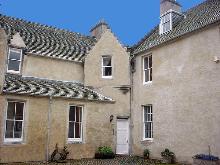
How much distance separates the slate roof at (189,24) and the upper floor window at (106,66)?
213 cm

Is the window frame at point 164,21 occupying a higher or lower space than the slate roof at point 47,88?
higher

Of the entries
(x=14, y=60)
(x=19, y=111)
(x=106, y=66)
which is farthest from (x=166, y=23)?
A: (x=19, y=111)

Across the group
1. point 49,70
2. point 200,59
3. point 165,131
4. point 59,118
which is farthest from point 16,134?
point 200,59

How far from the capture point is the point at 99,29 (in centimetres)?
2881

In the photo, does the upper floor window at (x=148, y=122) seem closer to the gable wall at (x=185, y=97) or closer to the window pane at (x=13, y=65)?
the gable wall at (x=185, y=97)

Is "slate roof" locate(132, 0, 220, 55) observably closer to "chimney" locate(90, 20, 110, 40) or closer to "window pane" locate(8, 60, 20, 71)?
"chimney" locate(90, 20, 110, 40)

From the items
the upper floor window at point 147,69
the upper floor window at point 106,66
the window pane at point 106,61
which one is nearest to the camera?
the upper floor window at point 147,69

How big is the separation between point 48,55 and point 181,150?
38.8 ft

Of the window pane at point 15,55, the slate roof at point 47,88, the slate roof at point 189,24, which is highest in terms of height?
the slate roof at point 189,24

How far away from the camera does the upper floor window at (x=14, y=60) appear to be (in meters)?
20.0

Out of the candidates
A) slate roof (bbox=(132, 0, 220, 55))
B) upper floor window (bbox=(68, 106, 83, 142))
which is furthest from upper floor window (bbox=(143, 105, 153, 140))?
A: upper floor window (bbox=(68, 106, 83, 142))

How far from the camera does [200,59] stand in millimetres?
16875

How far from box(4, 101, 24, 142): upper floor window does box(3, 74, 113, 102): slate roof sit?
95 centimetres

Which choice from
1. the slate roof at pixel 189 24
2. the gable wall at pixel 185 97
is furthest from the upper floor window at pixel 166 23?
the gable wall at pixel 185 97
